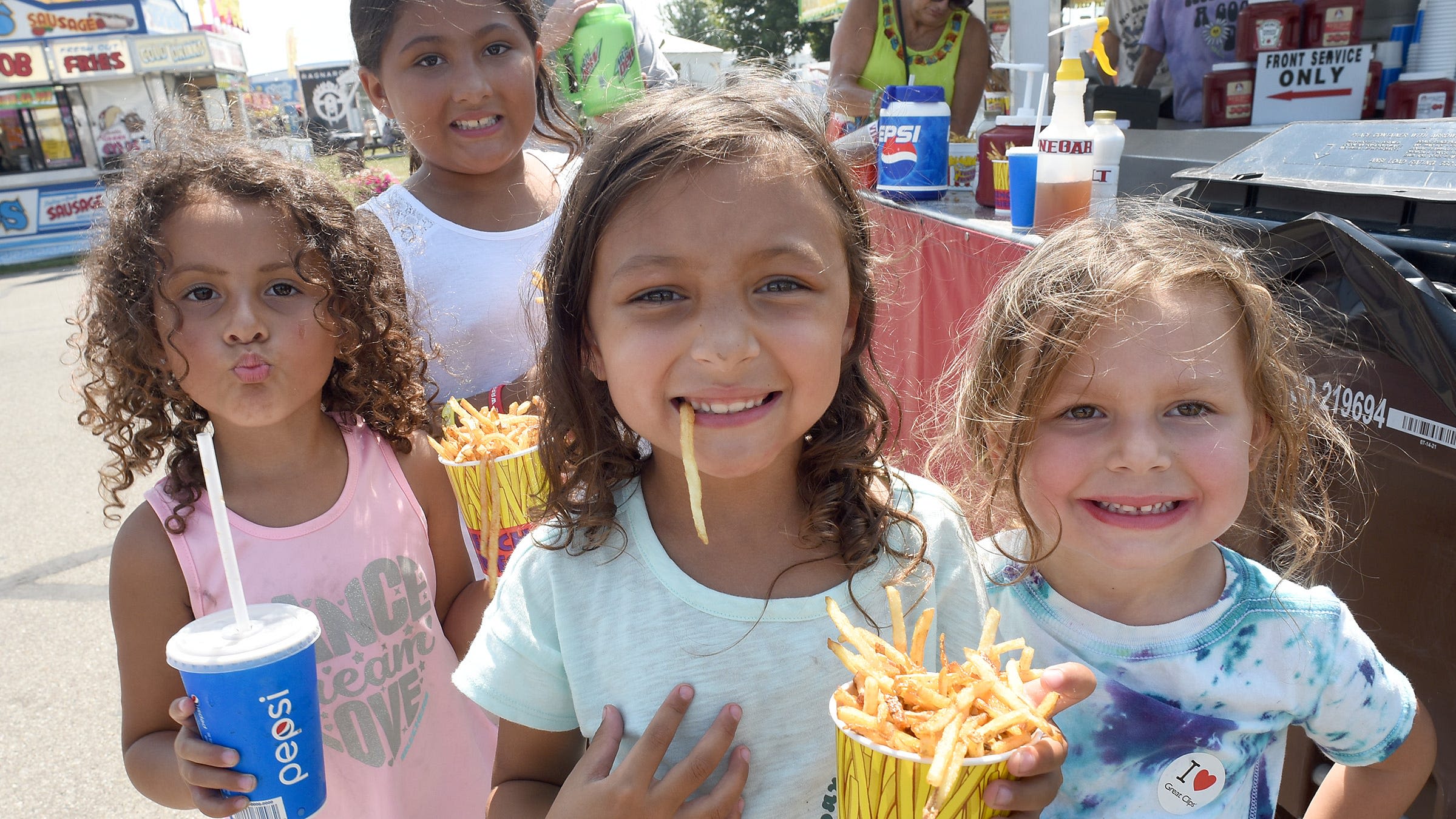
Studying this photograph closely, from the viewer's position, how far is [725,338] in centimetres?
127

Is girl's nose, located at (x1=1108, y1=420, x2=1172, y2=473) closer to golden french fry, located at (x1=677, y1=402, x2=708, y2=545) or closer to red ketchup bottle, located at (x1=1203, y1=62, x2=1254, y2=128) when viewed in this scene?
golden french fry, located at (x1=677, y1=402, x2=708, y2=545)

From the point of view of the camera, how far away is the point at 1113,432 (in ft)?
4.71

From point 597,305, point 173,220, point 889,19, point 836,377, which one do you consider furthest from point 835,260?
point 889,19

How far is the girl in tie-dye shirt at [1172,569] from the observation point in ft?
4.65

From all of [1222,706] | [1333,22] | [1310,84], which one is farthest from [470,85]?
[1333,22]

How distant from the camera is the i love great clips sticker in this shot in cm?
141

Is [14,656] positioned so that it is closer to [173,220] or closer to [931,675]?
[173,220]

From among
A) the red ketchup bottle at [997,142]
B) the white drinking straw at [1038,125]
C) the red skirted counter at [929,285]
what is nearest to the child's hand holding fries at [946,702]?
the red skirted counter at [929,285]

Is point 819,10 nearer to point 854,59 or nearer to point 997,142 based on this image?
point 854,59

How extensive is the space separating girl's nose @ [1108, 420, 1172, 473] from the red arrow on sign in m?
3.96

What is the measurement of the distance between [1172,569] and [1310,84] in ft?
13.2

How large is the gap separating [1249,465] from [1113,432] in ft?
0.84

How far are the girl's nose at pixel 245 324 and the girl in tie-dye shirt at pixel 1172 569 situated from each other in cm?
140

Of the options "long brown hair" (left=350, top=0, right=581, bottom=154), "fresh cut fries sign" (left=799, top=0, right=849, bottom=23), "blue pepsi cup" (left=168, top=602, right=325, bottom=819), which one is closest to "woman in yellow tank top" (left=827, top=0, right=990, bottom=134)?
"long brown hair" (left=350, top=0, right=581, bottom=154)
